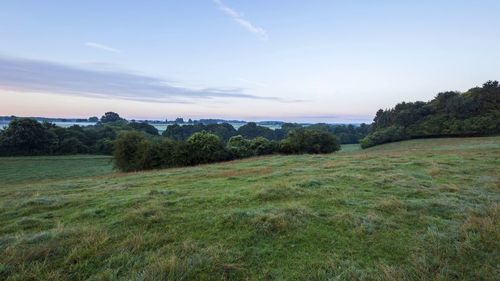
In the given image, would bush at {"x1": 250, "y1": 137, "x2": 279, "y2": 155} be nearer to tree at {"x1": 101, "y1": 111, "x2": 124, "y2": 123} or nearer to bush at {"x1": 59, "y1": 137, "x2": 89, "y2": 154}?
bush at {"x1": 59, "y1": 137, "x2": 89, "y2": 154}

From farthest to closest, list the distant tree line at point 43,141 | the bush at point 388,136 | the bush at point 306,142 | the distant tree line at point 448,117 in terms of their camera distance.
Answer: the distant tree line at point 43,141 < the bush at point 388,136 < the distant tree line at point 448,117 < the bush at point 306,142

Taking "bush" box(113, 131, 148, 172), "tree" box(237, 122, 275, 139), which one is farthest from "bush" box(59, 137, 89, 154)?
"tree" box(237, 122, 275, 139)

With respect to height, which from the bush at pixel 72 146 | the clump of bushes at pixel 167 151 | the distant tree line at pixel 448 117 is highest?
the distant tree line at pixel 448 117

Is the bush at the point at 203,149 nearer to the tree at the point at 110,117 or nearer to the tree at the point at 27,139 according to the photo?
the tree at the point at 27,139

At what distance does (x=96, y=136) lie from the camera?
Result: 7856 cm

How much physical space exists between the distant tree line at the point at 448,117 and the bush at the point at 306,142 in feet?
69.7

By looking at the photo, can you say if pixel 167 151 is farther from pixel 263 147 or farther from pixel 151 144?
pixel 263 147

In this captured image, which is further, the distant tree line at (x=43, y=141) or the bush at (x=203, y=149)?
the distant tree line at (x=43, y=141)

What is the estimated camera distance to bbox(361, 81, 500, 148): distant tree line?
4906 cm

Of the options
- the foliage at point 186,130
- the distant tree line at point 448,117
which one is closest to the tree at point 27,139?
the foliage at point 186,130

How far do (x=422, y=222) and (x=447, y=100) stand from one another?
64.6 meters

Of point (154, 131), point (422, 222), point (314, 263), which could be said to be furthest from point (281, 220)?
point (154, 131)

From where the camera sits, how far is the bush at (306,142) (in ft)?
145

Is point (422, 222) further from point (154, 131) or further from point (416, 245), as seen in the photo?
point (154, 131)
